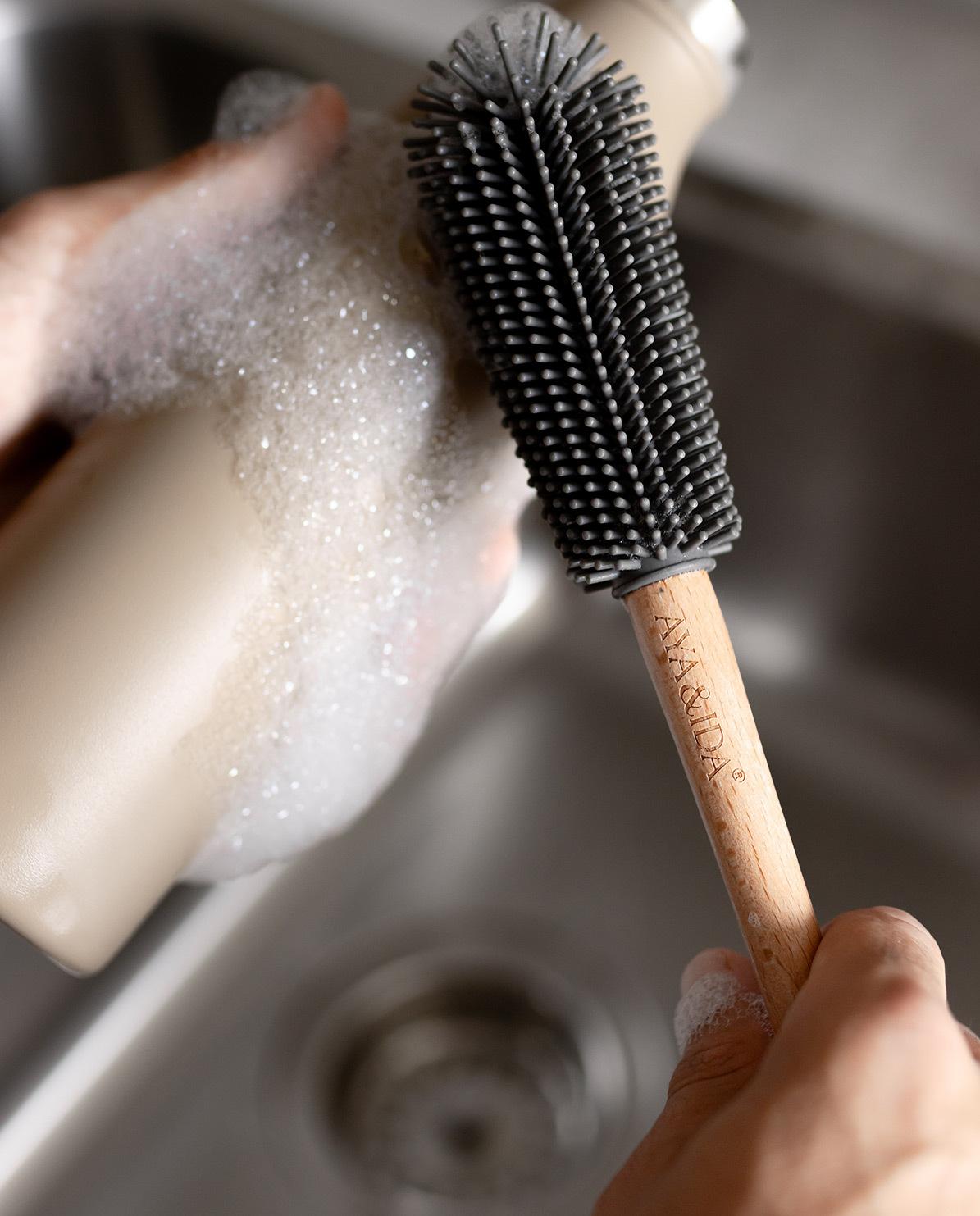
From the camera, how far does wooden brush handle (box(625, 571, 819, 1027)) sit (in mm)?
346

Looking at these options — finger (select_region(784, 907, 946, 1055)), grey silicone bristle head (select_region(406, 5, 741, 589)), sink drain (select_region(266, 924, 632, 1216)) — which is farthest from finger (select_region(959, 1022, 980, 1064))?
sink drain (select_region(266, 924, 632, 1216))

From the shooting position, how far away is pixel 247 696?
404mm

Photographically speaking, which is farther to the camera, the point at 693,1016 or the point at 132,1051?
the point at 132,1051

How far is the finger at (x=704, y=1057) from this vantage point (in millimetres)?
328

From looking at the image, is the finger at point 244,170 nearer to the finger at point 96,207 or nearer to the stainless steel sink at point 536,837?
the finger at point 96,207

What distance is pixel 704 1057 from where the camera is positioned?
0.36m

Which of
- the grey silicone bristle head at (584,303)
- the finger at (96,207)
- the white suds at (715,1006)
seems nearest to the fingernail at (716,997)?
the white suds at (715,1006)

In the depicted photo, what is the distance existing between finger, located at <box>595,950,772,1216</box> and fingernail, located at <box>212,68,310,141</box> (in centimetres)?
Result: 37

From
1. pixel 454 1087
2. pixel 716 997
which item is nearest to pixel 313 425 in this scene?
pixel 716 997

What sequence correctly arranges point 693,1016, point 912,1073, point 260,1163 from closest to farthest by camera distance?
point 912,1073
point 693,1016
point 260,1163

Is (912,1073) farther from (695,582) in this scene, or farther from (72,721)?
(72,721)

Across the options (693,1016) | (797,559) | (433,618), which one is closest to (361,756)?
(433,618)

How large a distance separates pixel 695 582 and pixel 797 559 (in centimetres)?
32

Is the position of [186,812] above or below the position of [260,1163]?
above
